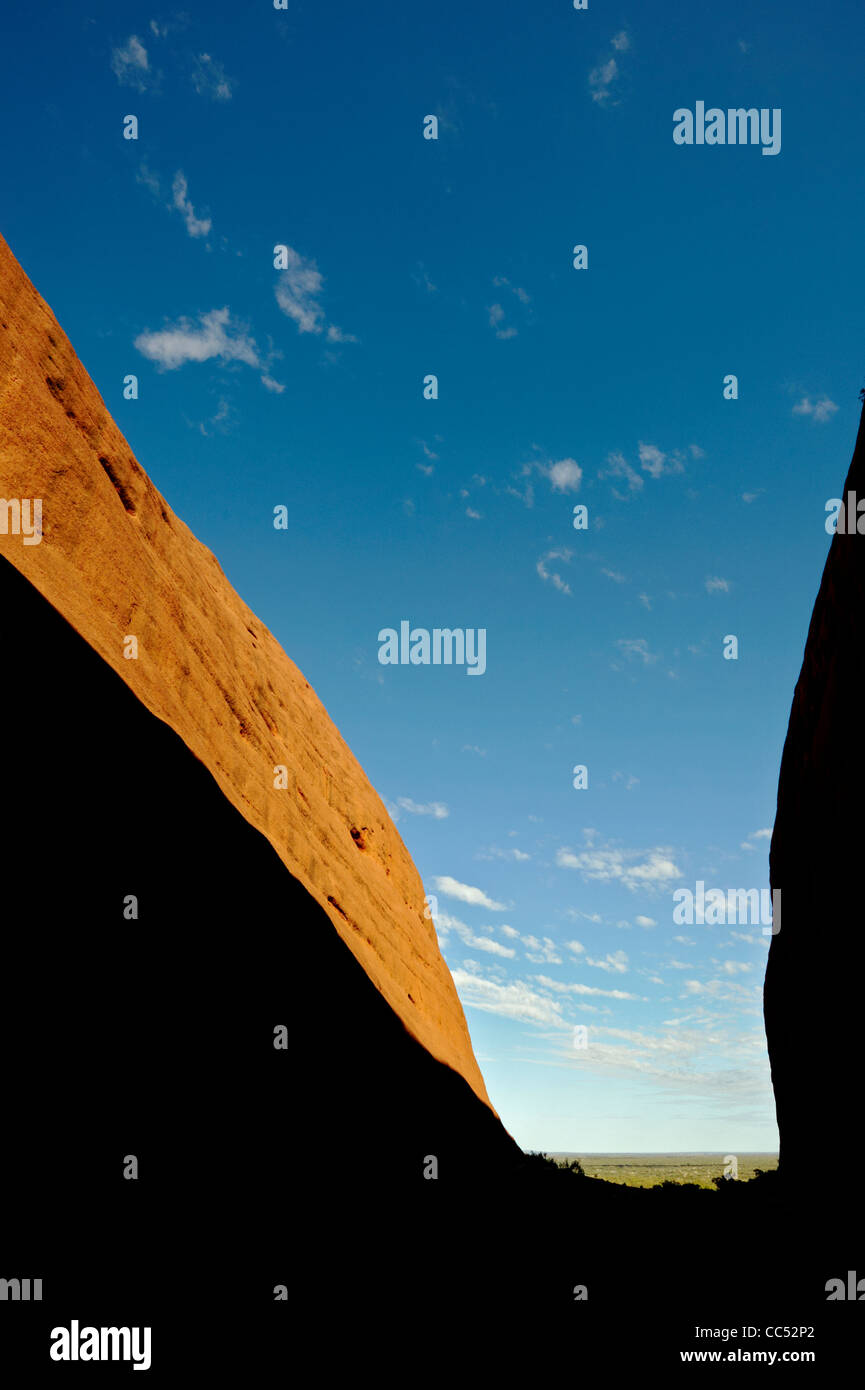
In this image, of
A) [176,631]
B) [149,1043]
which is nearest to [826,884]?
[149,1043]

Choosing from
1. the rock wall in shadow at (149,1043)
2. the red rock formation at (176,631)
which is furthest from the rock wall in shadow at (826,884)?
the red rock formation at (176,631)

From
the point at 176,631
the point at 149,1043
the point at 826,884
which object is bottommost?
the point at 149,1043

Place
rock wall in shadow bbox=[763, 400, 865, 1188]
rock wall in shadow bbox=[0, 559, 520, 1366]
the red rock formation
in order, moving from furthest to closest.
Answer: rock wall in shadow bbox=[763, 400, 865, 1188], the red rock formation, rock wall in shadow bbox=[0, 559, 520, 1366]

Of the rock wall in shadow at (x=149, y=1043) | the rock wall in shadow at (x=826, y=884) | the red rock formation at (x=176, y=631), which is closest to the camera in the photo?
the rock wall in shadow at (x=149, y=1043)

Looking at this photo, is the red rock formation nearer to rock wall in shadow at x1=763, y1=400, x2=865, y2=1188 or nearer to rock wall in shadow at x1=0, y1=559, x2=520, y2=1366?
rock wall in shadow at x1=0, y1=559, x2=520, y2=1366

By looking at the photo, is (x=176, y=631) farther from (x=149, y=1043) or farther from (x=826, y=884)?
(x=826, y=884)

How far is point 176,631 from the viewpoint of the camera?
13727 millimetres

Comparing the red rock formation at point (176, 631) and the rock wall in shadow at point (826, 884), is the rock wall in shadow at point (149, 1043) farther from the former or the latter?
the rock wall in shadow at point (826, 884)

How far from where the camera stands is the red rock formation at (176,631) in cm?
1041

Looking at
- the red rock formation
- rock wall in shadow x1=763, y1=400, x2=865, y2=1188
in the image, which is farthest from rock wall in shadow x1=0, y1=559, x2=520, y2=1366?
rock wall in shadow x1=763, y1=400, x2=865, y2=1188

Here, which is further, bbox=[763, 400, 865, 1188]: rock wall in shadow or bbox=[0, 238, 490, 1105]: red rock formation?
bbox=[763, 400, 865, 1188]: rock wall in shadow

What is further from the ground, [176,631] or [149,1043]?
[176,631]

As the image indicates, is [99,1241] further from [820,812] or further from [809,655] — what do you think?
[809,655]

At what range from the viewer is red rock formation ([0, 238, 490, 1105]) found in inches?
410
